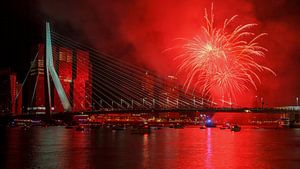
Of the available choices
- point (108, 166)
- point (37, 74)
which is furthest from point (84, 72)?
point (108, 166)

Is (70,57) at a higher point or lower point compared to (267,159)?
higher

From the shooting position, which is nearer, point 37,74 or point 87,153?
point 87,153

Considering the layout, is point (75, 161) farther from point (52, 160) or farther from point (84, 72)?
point (84, 72)

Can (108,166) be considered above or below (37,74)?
below

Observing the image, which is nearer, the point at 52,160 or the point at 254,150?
the point at 52,160

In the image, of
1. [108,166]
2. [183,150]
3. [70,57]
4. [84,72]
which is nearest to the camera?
[108,166]

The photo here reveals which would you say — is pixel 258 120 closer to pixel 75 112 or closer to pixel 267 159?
pixel 75 112

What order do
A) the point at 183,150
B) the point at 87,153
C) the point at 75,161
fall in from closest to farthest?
the point at 75,161
the point at 87,153
the point at 183,150

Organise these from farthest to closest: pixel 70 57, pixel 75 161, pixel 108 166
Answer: pixel 70 57 < pixel 75 161 < pixel 108 166

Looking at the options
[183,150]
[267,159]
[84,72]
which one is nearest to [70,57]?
[84,72]
